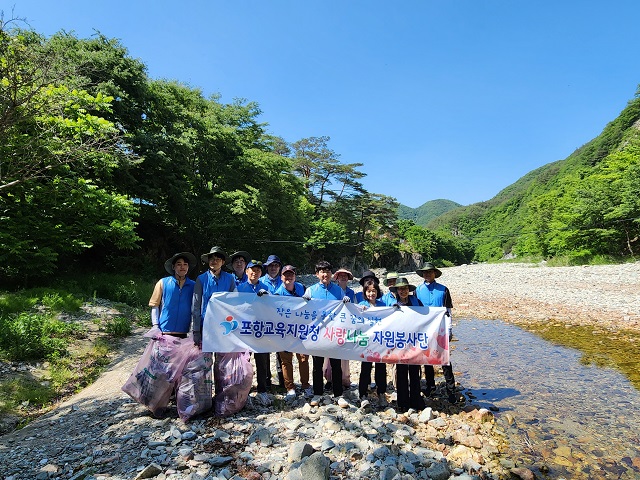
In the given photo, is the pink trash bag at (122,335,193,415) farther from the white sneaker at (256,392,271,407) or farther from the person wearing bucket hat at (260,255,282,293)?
the person wearing bucket hat at (260,255,282,293)

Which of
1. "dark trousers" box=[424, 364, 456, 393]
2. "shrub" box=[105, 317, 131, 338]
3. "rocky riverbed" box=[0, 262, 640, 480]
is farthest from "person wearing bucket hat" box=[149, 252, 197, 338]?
"shrub" box=[105, 317, 131, 338]

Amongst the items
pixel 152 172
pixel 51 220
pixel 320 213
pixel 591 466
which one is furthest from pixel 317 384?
pixel 320 213

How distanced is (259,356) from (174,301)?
60.8 inches

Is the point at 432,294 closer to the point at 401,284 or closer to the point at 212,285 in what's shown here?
the point at 401,284

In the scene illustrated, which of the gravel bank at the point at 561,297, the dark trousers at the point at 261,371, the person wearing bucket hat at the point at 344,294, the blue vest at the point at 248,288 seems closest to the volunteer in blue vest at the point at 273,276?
the blue vest at the point at 248,288

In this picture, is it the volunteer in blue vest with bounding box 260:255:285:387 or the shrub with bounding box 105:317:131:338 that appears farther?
the shrub with bounding box 105:317:131:338

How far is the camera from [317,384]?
542 cm

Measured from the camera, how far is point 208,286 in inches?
199

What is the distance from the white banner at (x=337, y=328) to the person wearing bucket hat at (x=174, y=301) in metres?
0.44

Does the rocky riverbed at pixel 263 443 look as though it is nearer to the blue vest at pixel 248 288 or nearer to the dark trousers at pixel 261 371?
the dark trousers at pixel 261 371

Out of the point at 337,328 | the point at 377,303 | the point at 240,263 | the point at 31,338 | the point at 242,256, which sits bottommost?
the point at 31,338

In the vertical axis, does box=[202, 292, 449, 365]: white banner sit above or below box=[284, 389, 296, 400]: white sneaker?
above

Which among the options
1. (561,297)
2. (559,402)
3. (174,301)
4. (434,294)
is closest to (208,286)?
(174,301)

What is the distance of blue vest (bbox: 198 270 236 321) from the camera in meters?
5.01
